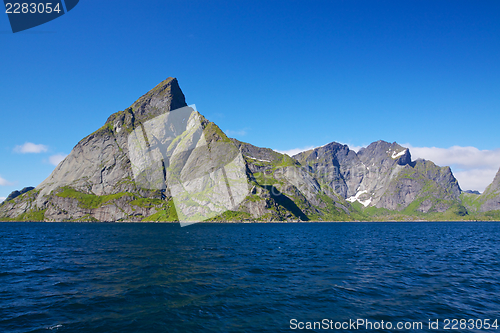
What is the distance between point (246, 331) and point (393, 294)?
18.8 metres

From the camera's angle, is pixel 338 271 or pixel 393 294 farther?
pixel 338 271

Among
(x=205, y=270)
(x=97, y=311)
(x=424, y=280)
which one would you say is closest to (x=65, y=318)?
(x=97, y=311)

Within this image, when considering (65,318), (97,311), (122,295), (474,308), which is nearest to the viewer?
(65,318)

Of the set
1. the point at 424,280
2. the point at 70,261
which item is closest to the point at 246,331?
the point at 424,280

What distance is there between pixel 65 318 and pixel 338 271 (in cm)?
3488

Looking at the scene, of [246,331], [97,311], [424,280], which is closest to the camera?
[246,331]

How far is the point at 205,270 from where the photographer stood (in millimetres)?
40094

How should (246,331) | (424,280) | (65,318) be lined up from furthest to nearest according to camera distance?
(424,280)
(65,318)
(246,331)

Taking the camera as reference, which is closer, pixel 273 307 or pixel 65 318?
pixel 65 318

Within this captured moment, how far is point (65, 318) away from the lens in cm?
2131

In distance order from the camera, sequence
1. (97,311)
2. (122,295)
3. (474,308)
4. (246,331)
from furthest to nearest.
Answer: (122,295)
(474,308)
(97,311)
(246,331)

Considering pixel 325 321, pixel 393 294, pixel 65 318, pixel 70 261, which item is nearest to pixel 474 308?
pixel 393 294

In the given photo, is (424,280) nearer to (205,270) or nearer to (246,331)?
(246,331)

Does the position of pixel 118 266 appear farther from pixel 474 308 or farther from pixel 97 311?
pixel 474 308
